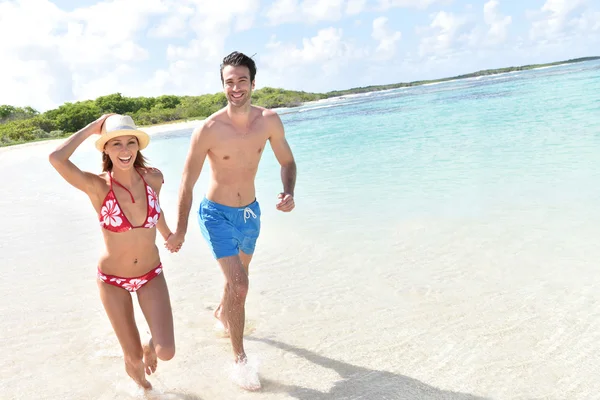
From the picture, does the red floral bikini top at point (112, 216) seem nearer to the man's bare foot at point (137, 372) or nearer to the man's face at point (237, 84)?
the man's bare foot at point (137, 372)

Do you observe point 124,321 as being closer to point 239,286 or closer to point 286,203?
point 239,286

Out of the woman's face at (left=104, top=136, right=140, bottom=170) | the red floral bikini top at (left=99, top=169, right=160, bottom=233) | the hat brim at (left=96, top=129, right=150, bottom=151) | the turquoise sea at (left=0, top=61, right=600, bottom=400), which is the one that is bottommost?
the turquoise sea at (left=0, top=61, right=600, bottom=400)

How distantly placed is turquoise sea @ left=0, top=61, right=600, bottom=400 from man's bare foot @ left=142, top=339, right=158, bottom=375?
0.68 ft

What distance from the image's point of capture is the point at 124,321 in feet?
11.0

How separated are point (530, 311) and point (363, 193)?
17.8 ft

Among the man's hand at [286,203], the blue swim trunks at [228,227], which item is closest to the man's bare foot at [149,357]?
the blue swim trunks at [228,227]

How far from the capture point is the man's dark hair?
12.6 feet

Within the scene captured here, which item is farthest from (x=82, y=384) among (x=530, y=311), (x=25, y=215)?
(x=25, y=215)

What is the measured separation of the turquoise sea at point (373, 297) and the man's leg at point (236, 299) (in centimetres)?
30

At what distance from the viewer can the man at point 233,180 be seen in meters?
3.79

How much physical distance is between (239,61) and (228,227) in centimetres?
116

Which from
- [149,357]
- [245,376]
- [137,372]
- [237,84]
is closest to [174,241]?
[149,357]

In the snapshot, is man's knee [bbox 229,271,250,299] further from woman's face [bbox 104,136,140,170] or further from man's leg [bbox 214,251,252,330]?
woman's face [bbox 104,136,140,170]

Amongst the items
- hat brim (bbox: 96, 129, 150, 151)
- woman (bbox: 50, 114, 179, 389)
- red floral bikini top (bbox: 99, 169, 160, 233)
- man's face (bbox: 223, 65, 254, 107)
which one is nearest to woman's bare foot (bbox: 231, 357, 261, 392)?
woman (bbox: 50, 114, 179, 389)
